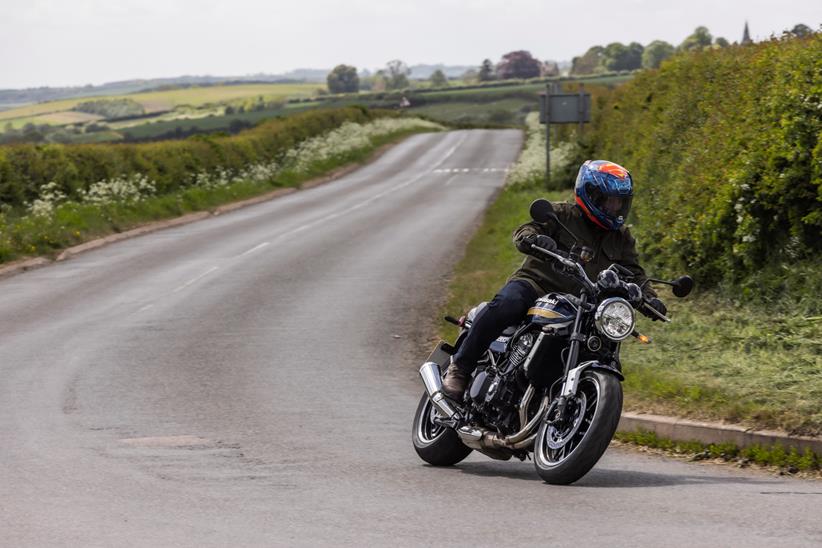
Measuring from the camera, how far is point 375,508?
7.08 metres

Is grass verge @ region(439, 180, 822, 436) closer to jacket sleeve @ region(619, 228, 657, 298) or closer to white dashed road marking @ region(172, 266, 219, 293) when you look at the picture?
jacket sleeve @ region(619, 228, 657, 298)

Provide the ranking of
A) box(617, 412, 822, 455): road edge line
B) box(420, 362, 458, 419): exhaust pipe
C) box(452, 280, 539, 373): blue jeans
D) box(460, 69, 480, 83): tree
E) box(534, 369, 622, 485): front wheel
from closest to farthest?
box(534, 369, 622, 485): front wheel < box(452, 280, 539, 373): blue jeans < box(617, 412, 822, 455): road edge line < box(420, 362, 458, 419): exhaust pipe < box(460, 69, 480, 83): tree

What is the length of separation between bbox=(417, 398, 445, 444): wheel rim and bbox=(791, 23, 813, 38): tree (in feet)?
28.8

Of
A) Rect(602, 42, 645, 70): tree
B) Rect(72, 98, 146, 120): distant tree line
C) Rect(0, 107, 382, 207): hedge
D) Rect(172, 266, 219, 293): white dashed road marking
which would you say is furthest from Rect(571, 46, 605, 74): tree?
Rect(172, 266, 219, 293): white dashed road marking

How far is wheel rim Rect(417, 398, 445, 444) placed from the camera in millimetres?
9023

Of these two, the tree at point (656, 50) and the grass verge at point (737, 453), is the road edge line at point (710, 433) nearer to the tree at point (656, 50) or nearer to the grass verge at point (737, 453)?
the grass verge at point (737, 453)

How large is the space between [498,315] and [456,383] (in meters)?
0.69

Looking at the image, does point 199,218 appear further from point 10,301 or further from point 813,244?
point 813,244

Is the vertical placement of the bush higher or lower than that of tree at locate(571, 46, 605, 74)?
higher

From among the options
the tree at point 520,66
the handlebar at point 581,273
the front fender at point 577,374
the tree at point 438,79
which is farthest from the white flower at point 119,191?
the tree at point 438,79

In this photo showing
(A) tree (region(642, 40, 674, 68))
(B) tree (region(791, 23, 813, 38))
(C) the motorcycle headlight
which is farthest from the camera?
(A) tree (region(642, 40, 674, 68))

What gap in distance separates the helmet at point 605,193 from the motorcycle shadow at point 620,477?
161cm

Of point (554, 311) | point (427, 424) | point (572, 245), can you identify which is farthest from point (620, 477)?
point (427, 424)

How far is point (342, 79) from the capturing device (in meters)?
164
